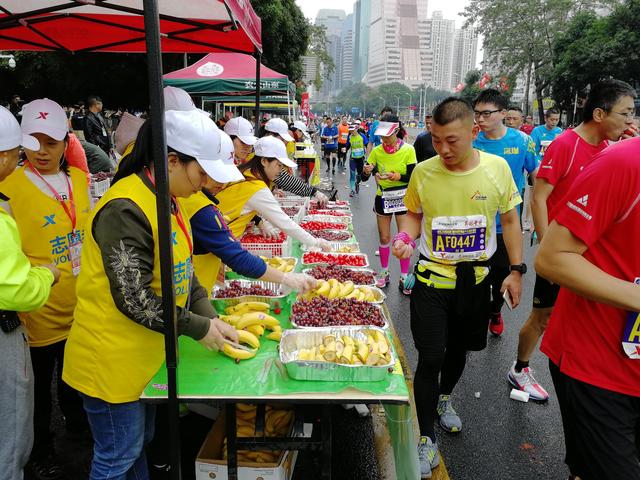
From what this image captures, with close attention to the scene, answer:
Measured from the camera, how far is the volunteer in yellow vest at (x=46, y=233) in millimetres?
2822

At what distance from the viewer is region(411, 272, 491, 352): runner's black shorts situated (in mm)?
3066

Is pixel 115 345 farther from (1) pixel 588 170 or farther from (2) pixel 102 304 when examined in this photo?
(1) pixel 588 170

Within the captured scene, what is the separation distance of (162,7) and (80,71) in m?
29.5

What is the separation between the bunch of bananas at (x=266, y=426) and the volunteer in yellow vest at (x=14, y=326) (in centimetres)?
108

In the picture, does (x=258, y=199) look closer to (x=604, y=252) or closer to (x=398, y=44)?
(x=604, y=252)

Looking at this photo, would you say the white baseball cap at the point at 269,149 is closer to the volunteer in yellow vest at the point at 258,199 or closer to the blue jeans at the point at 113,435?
the volunteer in yellow vest at the point at 258,199

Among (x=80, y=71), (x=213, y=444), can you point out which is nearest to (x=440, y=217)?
(x=213, y=444)

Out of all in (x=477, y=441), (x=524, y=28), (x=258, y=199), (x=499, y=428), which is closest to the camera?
(x=477, y=441)

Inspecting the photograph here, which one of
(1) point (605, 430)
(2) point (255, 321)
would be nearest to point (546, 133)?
(2) point (255, 321)

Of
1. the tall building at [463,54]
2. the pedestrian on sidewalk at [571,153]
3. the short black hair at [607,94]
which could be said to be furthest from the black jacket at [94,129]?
the tall building at [463,54]

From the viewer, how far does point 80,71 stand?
28859mm

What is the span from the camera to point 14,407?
216 centimetres

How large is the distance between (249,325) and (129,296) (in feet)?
3.31

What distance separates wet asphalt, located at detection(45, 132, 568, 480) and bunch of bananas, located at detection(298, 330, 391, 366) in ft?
3.52
